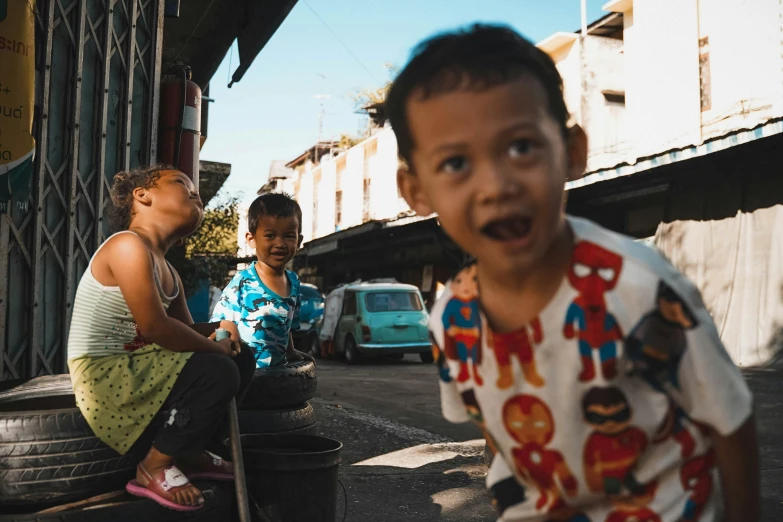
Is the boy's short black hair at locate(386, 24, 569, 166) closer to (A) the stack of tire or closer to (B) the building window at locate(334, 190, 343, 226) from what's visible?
(A) the stack of tire

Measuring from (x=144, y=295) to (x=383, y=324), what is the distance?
13516mm

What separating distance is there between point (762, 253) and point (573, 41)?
8.36m

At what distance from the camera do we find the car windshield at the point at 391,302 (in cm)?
1645

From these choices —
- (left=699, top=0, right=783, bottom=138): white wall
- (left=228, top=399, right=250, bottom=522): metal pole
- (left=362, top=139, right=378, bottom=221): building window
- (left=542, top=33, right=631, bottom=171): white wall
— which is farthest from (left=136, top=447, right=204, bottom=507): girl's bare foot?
(left=362, top=139, right=378, bottom=221): building window

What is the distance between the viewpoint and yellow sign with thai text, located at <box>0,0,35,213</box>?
473 cm

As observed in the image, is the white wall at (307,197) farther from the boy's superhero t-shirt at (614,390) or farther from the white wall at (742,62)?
the boy's superhero t-shirt at (614,390)

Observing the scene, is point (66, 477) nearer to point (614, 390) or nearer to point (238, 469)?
point (238, 469)

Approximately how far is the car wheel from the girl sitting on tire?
13.4 metres

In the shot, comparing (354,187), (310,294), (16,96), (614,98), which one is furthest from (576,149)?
(354,187)

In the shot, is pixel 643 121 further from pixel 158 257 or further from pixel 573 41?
pixel 158 257

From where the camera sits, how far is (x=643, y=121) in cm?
1623

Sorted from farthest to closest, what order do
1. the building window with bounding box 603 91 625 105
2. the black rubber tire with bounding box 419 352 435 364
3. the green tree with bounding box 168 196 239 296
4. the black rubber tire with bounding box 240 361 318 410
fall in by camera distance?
the building window with bounding box 603 91 625 105
the black rubber tire with bounding box 419 352 435 364
the green tree with bounding box 168 196 239 296
the black rubber tire with bounding box 240 361 318 410

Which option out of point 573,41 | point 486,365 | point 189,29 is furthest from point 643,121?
point 486,365

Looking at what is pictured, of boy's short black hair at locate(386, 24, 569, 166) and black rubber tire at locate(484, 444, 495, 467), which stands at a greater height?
boy's short black hair at locate(386, 24, 569, 166)
